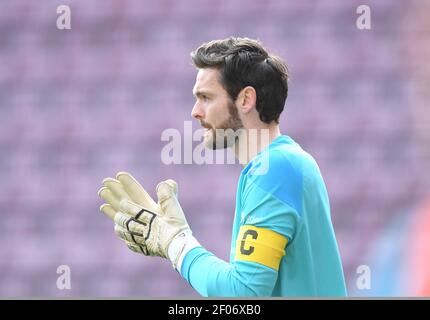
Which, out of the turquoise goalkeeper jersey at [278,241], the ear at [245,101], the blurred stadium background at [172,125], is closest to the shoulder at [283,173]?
the turquoise goalkeeper jersey at [278,241]

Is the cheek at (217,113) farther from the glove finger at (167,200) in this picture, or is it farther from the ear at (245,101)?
the glove finger at (167,200)

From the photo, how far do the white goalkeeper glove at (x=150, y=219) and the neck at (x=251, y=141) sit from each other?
146 mm

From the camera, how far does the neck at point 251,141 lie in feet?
5.07

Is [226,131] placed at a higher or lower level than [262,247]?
higher

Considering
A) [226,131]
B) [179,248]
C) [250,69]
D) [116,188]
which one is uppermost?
[250,69]

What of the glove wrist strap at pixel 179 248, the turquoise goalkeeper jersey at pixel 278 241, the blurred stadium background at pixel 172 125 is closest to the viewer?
the turquoise goalkeeper jersey at pixel 278 241

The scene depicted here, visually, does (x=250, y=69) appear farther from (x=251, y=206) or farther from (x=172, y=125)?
(x=172, y=125)

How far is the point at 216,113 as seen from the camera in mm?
1556

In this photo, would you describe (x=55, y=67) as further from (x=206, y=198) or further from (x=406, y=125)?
(x=406, y=125)

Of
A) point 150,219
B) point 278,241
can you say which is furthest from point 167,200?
point 278,241

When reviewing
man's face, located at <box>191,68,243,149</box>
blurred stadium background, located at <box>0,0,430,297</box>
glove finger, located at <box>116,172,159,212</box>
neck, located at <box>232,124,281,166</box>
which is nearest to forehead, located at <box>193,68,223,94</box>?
man's face, located at <box>191,68,243,149</box>

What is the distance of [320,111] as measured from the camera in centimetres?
340

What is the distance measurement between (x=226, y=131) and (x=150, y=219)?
0.22 metres

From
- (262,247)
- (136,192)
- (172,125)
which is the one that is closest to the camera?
(262,247)
